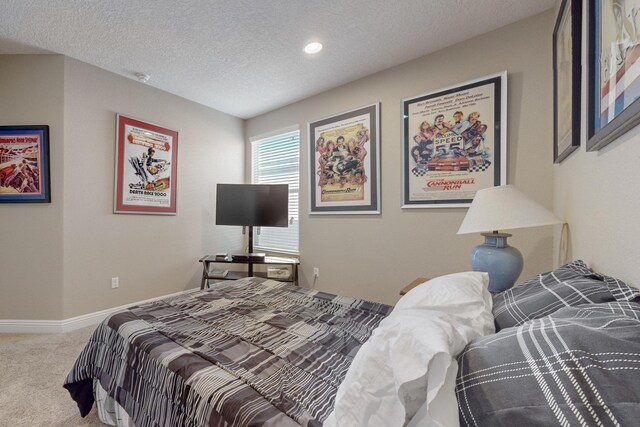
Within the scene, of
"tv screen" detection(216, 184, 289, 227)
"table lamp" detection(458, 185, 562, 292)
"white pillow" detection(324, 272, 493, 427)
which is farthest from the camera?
"tv screen" detection(216, 184, 289, 227)

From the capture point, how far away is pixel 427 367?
52cm

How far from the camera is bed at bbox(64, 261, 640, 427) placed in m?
0.46

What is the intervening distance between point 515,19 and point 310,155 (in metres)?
2.21

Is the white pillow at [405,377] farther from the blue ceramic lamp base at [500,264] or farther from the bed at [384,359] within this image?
the blue ceramic lamp base at [500,264]

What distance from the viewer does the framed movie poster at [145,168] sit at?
2.92 meters

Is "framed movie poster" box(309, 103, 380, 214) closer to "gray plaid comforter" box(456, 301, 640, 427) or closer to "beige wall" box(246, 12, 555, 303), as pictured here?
"beige wall" box(246, 12, 555, 303)

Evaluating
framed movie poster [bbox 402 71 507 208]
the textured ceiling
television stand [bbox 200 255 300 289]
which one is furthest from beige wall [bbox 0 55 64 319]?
framed movie poster [bbox 402 71 507 208]

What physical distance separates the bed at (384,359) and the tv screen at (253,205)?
176 cm

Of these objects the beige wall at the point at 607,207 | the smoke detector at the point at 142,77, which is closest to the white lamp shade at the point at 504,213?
the beige wall at the point at 607,207

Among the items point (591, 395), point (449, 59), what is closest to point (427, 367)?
point (591, 395)

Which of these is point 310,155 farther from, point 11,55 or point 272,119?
point 11,55

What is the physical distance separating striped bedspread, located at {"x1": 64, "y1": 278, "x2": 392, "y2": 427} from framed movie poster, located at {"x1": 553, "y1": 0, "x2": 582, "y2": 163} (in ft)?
4.46

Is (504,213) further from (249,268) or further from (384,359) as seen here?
(249,268)

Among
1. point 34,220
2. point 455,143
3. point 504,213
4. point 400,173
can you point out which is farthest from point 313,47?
point 34,220
